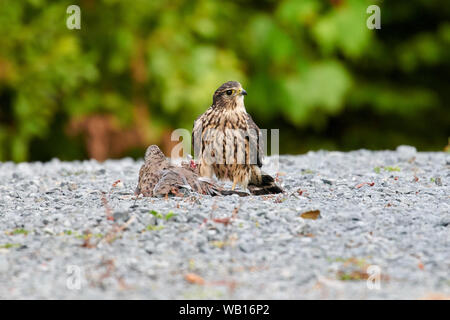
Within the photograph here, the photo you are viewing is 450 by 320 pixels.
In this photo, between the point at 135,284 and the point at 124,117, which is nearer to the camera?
the point at 135,284

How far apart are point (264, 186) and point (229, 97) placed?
0.69m

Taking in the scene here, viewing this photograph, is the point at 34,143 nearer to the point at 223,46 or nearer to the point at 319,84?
the point at 223,46

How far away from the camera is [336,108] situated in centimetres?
1125

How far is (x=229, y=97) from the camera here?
533cm

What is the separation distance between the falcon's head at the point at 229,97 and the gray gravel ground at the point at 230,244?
82cm

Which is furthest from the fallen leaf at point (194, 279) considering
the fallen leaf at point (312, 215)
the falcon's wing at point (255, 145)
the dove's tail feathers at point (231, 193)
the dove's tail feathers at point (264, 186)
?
the falcon's wing at point (255, 145)

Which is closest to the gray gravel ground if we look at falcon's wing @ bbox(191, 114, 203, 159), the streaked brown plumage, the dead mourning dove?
the dead mourning dove

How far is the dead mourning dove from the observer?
4730mm

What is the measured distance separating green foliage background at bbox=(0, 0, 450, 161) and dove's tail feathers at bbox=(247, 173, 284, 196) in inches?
179

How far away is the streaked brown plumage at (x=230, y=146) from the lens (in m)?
5.16

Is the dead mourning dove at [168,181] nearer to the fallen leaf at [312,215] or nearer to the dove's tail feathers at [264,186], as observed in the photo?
the dove's tail feathers at [264,186]

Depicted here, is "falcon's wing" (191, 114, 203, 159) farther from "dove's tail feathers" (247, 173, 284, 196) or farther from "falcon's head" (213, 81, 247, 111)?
"dove's tail feathers" (247, 173, 284, 196)
